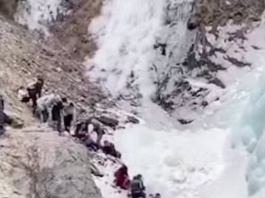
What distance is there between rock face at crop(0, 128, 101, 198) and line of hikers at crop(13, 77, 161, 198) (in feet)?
4.78

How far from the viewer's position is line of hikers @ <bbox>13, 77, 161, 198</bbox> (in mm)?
11808

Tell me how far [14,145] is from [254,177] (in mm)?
3800

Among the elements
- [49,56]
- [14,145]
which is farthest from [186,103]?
[14,145]

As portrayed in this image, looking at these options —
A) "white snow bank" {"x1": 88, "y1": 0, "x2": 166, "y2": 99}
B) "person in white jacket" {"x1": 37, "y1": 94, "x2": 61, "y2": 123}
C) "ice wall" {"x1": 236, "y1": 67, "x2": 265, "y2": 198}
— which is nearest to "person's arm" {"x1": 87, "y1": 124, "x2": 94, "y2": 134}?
"person in white jacket" {"x1": 37, "y1": 94, "x2": 61, "y2": 123}

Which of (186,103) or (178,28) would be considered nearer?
(186,103)

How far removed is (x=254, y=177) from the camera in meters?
11.9

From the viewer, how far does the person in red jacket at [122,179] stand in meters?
11.8

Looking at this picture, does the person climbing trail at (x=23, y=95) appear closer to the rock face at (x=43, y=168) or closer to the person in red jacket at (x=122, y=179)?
the person in red jacket at (x=122, y=179)

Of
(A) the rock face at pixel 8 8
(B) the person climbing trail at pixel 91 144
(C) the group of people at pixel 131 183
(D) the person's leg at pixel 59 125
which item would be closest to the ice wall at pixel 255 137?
(C) the group of people at pixel 131 183

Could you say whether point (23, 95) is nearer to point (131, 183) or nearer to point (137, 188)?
point (131, 183)

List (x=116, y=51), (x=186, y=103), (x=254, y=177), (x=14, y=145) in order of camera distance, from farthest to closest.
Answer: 1. (x=116, y=51)
2. (x=186, y=103)
3. (x=254, y=177)
4. (x=14, y=145)

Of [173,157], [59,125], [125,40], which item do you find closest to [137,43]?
[125,40]

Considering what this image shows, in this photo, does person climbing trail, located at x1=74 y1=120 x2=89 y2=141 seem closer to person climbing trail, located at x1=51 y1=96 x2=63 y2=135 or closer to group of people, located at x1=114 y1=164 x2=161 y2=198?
person climbing trail, located at x1=51 y1=96 x2=63 y2=135

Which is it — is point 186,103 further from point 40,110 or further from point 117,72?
point 40,110
